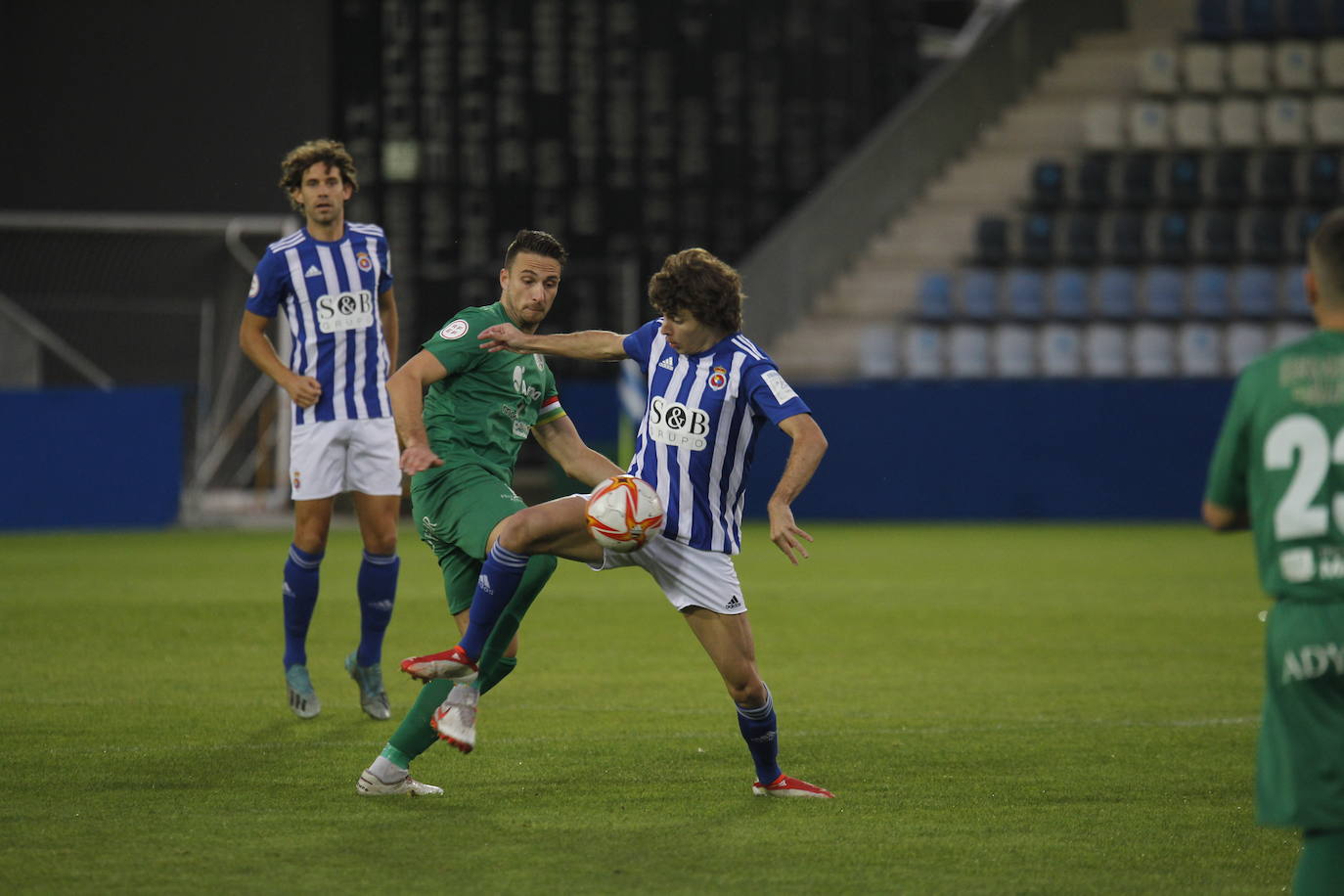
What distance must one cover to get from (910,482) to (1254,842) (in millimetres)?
14093

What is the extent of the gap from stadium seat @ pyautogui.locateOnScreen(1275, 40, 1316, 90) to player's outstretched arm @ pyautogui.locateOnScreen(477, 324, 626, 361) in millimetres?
17834

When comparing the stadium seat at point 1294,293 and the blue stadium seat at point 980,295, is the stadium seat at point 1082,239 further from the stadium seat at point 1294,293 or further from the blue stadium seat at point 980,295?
the stadium seat at point 1294,293

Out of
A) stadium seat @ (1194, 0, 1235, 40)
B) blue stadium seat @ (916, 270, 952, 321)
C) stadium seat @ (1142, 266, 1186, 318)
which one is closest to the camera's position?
stadium seat @ (1142, 266, 1186, 318)

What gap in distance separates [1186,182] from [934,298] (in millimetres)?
3235

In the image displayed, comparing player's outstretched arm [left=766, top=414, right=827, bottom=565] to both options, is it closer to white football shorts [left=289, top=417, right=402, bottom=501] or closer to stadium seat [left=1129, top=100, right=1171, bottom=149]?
white football shorts [left=289, top=417, right=402, bottom=501]

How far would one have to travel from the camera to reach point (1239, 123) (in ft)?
68.7

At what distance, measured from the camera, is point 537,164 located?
17500mm

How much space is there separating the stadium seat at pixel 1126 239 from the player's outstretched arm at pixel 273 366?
15088 mm

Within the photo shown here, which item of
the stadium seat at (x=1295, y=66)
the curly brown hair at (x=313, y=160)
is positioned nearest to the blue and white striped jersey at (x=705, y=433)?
the curly brown hair at (x=313, y=160)

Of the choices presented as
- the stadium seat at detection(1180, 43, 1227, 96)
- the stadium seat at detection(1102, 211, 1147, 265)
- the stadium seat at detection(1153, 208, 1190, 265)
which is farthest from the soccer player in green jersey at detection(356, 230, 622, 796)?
the stadium seat at detection(1180, 43, 1227, 96)

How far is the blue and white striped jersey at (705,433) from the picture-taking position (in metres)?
5.12

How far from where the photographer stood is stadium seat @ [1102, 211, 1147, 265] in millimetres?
20422

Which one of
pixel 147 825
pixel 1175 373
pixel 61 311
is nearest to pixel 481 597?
pixel 147 825

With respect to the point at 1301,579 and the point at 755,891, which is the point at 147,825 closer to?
the point at 755,891
